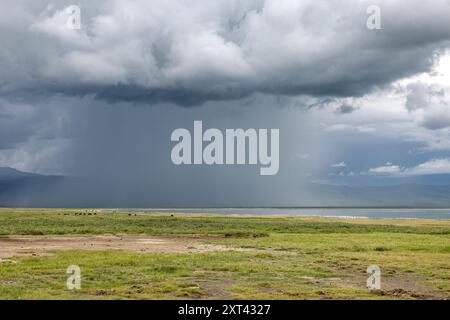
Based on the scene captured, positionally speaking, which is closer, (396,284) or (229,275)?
(396,284)

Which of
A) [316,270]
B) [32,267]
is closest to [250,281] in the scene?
[316,270]

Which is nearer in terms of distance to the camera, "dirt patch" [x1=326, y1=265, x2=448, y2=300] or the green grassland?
the green grassland

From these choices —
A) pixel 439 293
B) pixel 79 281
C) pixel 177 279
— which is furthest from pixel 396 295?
pixel 79 281

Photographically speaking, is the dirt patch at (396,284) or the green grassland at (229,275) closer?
the green grassland at (229,275)

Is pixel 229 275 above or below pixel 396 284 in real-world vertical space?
above

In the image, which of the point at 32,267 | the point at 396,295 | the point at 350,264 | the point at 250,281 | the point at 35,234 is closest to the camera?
the point at 396,295

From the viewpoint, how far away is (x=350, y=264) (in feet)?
130

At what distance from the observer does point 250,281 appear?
30562 mm
